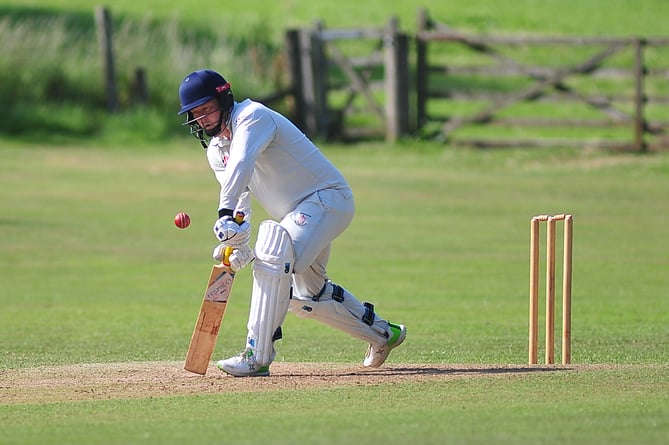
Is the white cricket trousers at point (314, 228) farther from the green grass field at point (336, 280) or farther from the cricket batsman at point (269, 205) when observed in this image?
the green grass field at point (336, 280)

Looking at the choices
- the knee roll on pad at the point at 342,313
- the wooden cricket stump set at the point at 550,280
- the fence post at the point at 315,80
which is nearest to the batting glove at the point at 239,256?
the knee roll on pad at the point at 342,313

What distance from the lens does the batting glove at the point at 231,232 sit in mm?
7324

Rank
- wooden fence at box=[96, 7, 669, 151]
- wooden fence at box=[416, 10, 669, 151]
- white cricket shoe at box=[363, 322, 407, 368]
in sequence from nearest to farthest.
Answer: white cricket shoe at box=[363, 322, 407, 368], wooden fence at box=[416, 10, 669, 151], wooden fence at box=[96, 7, 669, 151]

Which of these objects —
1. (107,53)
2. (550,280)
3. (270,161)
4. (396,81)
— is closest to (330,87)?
(396,81)

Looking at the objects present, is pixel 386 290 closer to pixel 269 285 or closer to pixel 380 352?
pixel 380 352

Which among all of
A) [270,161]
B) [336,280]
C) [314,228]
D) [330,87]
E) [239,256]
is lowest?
[336,280]

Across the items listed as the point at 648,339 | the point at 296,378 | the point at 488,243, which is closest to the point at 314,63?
the point at 488,243

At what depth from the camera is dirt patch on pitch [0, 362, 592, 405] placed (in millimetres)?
7363

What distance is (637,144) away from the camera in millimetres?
23125

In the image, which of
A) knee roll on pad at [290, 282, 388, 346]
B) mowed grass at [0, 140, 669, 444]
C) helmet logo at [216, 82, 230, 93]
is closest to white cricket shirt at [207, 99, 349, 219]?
helmet logo at [216, 82, 230, 93]

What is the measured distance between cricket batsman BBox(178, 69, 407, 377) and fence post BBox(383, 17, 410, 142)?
1650 cm

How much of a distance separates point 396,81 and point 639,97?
4.42m

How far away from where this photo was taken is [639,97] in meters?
23.0

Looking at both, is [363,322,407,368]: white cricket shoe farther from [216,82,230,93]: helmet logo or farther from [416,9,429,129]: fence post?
[416,9,429,129]: fence post
